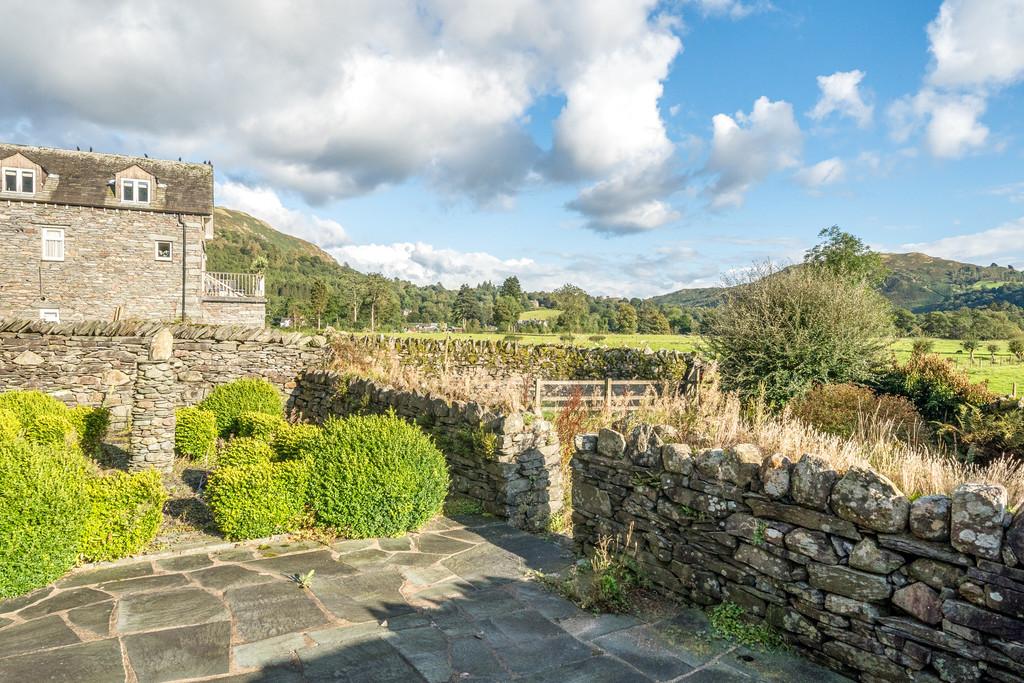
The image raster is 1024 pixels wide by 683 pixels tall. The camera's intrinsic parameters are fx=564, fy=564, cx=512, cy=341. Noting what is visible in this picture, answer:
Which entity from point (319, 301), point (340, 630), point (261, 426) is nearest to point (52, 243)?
point (261, 426)

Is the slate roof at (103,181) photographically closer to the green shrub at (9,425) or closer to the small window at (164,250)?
the small window at (164,250)

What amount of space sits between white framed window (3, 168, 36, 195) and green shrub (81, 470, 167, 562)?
28.2m

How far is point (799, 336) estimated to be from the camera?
11.7 metres

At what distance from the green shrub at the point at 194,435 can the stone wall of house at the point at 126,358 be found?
218cm

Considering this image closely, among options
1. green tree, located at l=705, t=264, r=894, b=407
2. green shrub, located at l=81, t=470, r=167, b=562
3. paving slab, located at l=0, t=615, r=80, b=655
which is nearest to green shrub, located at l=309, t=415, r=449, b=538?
green shrub, located at l=81, t=470, r=167, b=562

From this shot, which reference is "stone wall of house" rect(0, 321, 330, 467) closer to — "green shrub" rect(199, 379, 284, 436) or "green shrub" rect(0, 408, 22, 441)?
"green shrub" rect(199, 379, 284, 436)

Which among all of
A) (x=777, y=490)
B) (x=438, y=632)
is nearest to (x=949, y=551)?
(x=777, y=490)

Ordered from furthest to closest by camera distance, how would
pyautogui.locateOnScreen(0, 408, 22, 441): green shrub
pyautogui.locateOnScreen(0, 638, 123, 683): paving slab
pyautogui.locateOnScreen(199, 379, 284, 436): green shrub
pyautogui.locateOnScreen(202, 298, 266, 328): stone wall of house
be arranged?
pyautogui.locateOnScreen(202, 298, 266, 328): stone wall of house
pyautogui.locateOnScreen(199, 379, 284, 436): green shrub
pyautogui.locateOnScreen(0, 408, 22, 441): green shrub
pyautogui.locateOnScreen(0, 638, 123, 683): paving slab

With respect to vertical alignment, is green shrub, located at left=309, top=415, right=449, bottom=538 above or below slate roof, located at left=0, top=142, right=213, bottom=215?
below

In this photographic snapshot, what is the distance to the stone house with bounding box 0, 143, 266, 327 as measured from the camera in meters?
25.2

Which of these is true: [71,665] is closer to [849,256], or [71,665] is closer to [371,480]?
[371,480]

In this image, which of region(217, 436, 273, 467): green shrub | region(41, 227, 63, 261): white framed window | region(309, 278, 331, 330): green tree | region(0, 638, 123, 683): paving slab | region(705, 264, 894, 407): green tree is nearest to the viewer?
region(0, 638, 123, 683): paving slab

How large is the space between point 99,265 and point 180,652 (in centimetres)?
2884

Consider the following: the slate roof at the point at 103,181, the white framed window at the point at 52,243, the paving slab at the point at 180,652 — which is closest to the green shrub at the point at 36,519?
the paving slab at the point at 180,652
